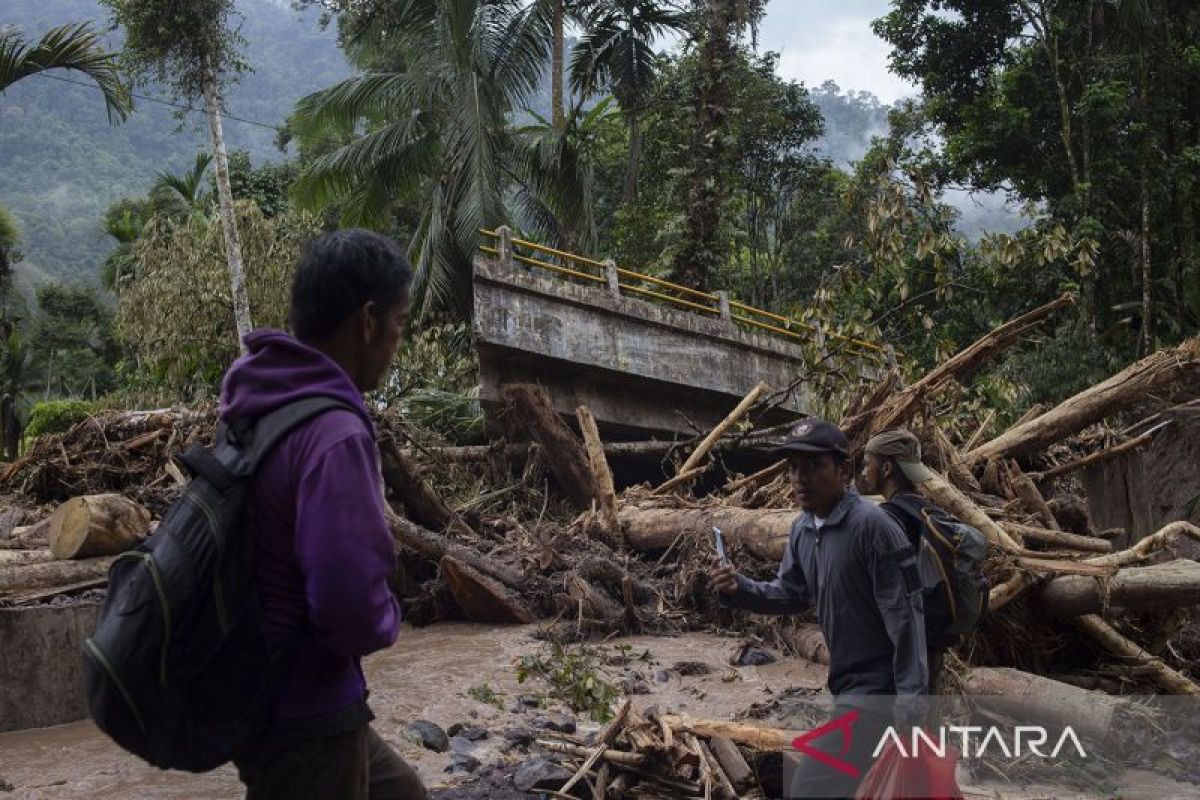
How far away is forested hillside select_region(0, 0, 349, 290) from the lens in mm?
80000

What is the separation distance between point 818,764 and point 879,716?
0.86 ft

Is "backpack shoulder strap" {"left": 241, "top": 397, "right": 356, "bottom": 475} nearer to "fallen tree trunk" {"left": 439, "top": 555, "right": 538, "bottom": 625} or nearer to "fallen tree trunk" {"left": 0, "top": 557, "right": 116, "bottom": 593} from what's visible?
"fallen tree trunk" {"left": 0, "top": 557, "right": 116, "bottom": 593}

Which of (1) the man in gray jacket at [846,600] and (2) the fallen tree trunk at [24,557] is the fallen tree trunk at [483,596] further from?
(1) the man in gray jacket at [846,600]

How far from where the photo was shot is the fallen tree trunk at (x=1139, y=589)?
5.75m

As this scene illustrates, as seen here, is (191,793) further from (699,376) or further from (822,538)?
(699,376)

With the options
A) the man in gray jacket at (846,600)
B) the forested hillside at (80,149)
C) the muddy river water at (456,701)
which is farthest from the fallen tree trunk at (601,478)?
the forested hillside at (80,149)

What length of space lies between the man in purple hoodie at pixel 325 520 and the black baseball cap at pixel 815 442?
1.76 metres

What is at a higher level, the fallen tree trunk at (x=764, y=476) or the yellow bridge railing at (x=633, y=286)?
the yellow bridge railing at (x=633, y=286)

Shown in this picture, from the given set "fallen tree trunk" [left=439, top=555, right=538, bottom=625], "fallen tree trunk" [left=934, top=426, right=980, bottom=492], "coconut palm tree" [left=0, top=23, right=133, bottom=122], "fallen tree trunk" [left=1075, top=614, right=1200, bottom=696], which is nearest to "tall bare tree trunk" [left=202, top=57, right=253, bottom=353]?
"coconut palm tree" [left=0, top=23, right=133, bottom=122]

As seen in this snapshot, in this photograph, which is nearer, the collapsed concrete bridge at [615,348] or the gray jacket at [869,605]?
the gray jacket at [869,605]

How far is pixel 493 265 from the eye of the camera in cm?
1500

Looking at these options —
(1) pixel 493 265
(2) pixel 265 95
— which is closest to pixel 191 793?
(1) pixel 493 265

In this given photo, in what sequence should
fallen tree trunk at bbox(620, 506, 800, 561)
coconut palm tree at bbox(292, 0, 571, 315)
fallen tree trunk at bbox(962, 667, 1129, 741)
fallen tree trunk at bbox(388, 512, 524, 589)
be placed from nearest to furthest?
fallen tree trunk at bbox(962, 667, 1129, 741) → fallen tree trunk at bbox(620, 506, 800, 561) → fallen tree trunk at bbox(388, 512, 524, 589) → coconut palm tree at bbox(292, 0, 571, 315)

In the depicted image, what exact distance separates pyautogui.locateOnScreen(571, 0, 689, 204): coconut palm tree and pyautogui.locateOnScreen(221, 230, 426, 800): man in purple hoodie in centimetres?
2249
